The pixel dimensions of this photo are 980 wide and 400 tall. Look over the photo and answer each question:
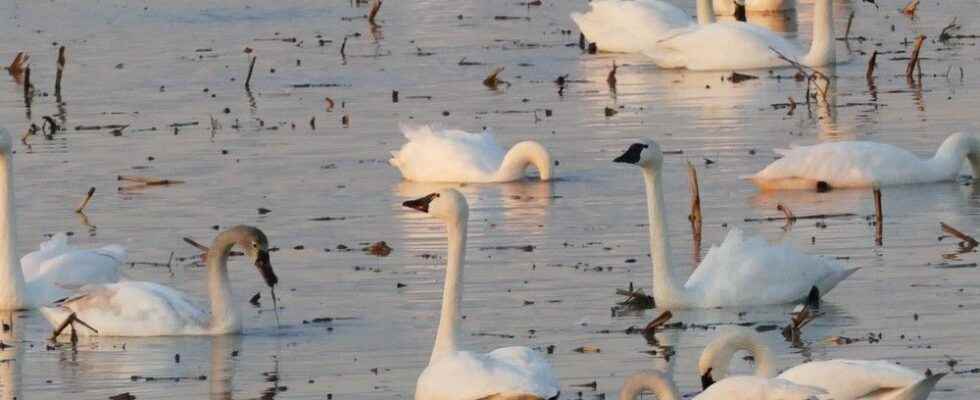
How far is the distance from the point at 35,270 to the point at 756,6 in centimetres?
2104

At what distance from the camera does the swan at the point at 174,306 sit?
13.6 meters

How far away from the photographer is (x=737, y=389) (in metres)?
9.35

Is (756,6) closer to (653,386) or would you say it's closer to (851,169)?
(851,169)

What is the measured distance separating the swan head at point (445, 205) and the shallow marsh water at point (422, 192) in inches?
30.7

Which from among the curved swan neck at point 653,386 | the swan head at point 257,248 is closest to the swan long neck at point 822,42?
the swan head at point 257,248

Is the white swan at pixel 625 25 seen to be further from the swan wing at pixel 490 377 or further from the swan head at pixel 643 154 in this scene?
the swan wing at pixel 490 377

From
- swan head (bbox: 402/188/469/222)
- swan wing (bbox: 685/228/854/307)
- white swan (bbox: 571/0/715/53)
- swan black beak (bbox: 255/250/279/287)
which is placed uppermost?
white swan (bbox: 571/0/715/53)

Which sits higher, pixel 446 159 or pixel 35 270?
pixel 446 159

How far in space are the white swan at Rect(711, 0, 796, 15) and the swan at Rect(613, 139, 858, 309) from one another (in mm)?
20883

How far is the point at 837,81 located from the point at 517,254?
34.7ft

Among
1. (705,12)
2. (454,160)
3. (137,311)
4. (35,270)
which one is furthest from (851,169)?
(705,12)

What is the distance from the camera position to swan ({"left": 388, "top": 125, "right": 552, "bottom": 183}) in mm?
19781

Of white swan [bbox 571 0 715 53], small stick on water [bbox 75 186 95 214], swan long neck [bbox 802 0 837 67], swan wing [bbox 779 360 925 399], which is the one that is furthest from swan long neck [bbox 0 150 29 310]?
white swan [bbox 571 0 715 53]

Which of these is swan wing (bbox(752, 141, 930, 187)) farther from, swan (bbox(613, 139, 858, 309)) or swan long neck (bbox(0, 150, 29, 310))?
swan long neck (bbox(0, 150, 29, 310))
